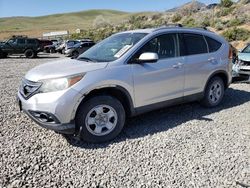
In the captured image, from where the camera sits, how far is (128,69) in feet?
16.5

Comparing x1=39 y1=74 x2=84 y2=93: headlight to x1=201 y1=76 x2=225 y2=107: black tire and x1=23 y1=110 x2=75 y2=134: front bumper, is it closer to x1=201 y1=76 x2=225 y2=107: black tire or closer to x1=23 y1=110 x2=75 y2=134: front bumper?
x1=23 y1=110 x2=75 y2=134: front bumper

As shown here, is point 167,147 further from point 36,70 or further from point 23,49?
point 23,49

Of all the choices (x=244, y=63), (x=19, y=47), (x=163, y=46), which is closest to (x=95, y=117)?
(x=163, y=46)

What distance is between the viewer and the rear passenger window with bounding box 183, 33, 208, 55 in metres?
6.11

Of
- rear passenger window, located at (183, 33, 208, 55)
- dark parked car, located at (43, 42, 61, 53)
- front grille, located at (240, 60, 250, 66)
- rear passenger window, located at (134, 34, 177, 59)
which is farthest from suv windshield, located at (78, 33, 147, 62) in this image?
dark parked car, located at (43, 42, 61, 53)

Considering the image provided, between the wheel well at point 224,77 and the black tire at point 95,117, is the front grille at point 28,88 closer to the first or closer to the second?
the black tire at point 95,117

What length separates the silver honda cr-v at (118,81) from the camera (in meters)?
4.53

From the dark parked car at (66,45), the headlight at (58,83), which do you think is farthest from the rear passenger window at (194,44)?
the dark parked car at (66,45)

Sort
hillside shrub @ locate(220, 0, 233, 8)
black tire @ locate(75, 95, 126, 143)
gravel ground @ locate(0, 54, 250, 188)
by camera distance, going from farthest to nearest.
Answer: hillside shrub @ locate(220, 0, 233, 8) → black tire @ locate(75, 95, 126, 143) → gravel ground @ locate(0, 54, 250, 188)

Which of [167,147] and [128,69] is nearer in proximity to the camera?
[167,147]

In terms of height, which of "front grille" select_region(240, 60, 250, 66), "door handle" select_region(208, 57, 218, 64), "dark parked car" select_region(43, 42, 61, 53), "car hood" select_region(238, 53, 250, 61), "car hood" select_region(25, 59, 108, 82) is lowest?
"dark parked car" select_region(43, 42, 61, 53)

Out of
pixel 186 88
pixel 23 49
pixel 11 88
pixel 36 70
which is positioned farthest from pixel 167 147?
pixel 23 49

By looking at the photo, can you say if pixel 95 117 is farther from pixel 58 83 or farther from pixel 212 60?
pixel 212 60

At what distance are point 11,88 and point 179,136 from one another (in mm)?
6078
